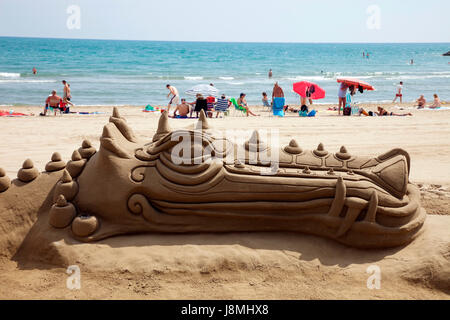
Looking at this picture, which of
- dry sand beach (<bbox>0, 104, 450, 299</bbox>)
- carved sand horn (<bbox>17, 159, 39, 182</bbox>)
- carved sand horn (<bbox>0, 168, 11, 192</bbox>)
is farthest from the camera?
carved sand horn (<bbox>17, 159, 39, 182</bbox>)

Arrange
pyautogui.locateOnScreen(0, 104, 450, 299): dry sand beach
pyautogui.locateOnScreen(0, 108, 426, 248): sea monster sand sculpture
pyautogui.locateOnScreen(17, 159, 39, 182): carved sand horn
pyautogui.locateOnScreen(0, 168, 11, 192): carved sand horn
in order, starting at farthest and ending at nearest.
Result: 1. pyautogui.locateOnScreen(17, 159, 39, 182): carved sand horn
2. pyautogui.locateOnScreen(0, 168, 11, 192): carved sand horn
3. pyautogui.locateOnScreen(0, 108, 426, 248): sea monster sand sculpture
4. pyautogui.locateOnScreen(0, 104, 450, 299): dry sand beach

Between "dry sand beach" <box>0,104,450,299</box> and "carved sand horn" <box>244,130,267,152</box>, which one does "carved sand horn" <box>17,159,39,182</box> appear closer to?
"dry sand beach" <box>0,104,450,299</box>

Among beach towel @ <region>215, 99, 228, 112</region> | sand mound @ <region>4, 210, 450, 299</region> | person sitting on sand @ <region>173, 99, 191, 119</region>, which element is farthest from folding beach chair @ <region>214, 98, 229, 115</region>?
sand mound @ <region>4, 210, 450, 299</region>

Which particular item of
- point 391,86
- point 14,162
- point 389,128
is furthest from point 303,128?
point 391,86

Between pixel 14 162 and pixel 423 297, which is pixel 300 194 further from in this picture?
pixel 14 162

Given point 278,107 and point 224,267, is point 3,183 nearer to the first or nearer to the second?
point 224,267

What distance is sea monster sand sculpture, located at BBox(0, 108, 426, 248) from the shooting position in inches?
151

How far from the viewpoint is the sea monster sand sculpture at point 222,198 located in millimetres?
3832

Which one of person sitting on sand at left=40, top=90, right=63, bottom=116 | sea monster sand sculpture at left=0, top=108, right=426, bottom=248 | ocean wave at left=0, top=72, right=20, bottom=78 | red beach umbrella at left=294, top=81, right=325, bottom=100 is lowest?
sea monster sand sculpture at left=0, top=108, right=426, bottom=248

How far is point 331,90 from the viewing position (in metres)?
25.3

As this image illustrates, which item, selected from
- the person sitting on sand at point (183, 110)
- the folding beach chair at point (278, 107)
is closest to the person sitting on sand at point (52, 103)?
the person sitting on sand at point (183, 110)

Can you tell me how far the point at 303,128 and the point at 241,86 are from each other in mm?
16193

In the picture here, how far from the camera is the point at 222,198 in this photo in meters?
3.91
